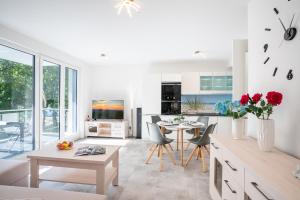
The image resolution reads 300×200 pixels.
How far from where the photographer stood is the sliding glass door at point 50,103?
15.1ft

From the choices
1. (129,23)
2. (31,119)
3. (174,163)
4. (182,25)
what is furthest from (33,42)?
(174,163)

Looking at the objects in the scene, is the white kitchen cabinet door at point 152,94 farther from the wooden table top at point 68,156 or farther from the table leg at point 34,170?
the table leg at point 34,170

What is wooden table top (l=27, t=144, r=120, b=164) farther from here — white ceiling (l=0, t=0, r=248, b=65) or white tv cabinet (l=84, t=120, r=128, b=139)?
white tv cabinet (l=84, t=120, r=128, b=139)

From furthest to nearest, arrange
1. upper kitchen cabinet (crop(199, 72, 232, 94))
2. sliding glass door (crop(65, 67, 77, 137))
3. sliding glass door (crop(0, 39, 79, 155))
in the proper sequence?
upper kitchen cabinet (crop(199, 72, 232, 94)) < sliding glass door (crop(65, 67, 77, 137)) < sliding glass door (crop(0, 39, 79, 155))

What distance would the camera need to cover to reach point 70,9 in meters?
2.67

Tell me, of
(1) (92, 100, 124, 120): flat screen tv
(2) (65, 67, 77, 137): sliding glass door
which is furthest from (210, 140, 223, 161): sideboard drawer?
(2) (65, 67, 77, 137): sliding glass door

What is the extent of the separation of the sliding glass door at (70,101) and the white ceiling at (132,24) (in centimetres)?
116

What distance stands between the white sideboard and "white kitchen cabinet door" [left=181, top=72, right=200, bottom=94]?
3894 mm

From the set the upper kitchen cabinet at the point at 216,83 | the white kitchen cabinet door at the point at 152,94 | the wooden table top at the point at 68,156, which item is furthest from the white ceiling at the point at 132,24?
the wooden table top at the point at 68,156

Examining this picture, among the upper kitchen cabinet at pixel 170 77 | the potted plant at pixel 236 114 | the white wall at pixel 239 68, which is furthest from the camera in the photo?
the upper kitchen cabinet at pixel 170 77

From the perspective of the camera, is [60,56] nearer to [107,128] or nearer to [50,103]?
[50,103]

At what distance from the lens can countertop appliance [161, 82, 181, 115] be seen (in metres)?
6.02

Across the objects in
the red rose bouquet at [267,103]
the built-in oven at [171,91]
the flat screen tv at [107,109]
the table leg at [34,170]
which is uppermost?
the built-in oven at [171,91]

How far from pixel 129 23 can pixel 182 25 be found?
0.88 metres
